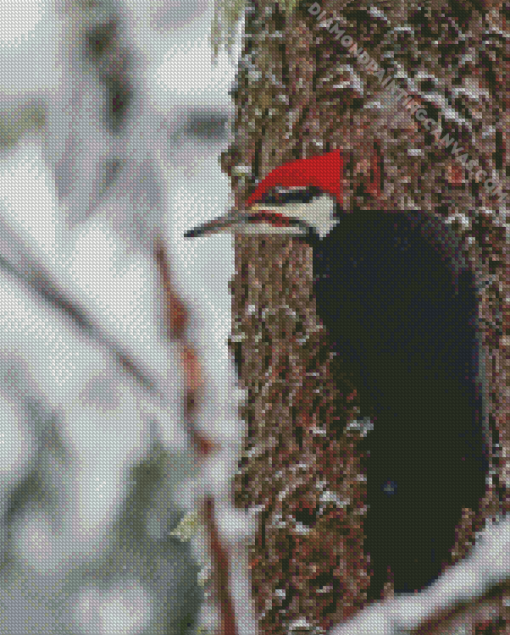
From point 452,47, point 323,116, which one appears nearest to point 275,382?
point 323,116

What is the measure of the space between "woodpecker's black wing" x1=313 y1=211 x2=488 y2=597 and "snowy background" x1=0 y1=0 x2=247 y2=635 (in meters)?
0.54

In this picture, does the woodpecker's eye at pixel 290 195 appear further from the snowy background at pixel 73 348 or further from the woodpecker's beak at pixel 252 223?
the snowy background at pixel 73 348

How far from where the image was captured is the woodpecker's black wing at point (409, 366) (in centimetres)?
131

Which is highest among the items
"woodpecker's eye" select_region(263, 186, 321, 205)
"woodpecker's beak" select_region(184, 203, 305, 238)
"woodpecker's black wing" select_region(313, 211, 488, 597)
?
"woodpecker's eye" select_region(263, 186, 321, 205)

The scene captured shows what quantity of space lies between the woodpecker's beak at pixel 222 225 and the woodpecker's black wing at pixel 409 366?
177mm

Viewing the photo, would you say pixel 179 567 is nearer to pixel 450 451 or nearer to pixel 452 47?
pixel 450 451

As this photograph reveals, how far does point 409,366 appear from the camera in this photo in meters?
1.36

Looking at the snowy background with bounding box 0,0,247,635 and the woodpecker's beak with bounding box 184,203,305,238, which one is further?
the snowy background with bounding box 0,0,247,635

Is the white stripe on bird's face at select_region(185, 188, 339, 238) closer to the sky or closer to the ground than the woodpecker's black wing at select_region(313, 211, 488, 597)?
closer to the sky

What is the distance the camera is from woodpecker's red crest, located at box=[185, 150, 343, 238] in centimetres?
131

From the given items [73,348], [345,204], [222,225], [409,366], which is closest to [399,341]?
[409,366]

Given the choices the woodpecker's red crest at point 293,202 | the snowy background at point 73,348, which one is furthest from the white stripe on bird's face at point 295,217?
the snowy background at point 73,348

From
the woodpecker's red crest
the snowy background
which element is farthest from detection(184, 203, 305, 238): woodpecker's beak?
the snowy background

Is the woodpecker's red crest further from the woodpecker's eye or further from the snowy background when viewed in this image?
the snowy background
